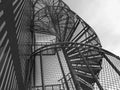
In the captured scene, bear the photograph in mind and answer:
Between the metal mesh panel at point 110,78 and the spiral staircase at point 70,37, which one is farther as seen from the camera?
the spiral staircase at point 70,37

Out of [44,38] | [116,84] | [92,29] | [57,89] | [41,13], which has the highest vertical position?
[41,13]

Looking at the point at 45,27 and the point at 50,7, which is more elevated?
the point at 50,7

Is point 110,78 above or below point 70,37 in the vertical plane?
below

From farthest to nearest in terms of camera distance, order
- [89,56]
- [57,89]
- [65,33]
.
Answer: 1. [65,33]
2. [89,56]
3. [57,89]

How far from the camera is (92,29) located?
10328mm

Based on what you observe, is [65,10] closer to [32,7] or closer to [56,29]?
[56,29]

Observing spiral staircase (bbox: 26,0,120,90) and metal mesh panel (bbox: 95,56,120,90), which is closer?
metal mesh panel (bbox: 95,56,120,90)

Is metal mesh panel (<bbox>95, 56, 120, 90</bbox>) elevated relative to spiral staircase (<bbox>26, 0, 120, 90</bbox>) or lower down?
lower down

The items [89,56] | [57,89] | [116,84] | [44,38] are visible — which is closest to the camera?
[116,84]

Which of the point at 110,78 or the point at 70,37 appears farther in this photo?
the point at 70,37

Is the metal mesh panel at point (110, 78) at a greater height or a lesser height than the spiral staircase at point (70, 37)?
lesser

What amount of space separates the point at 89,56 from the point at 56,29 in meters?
3.04

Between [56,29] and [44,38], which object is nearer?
[56,29]

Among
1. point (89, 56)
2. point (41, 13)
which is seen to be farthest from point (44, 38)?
point (89, 56)
